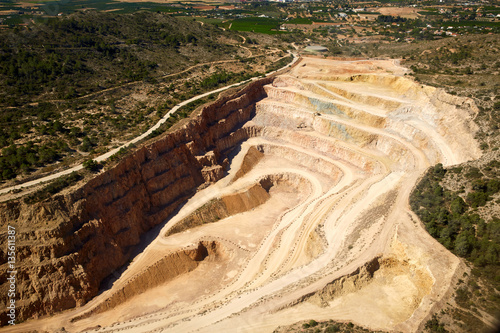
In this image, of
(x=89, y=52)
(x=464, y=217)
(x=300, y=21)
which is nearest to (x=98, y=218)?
(x=464, y=217)

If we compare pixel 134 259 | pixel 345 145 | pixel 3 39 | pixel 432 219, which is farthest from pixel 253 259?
pixel 3 39

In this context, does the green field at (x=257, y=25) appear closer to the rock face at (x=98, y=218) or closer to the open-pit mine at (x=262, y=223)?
the open-pit mine at (x=262, y=223)

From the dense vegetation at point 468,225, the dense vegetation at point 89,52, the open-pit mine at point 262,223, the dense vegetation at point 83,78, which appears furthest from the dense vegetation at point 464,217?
the dense vegetation at point 89,52

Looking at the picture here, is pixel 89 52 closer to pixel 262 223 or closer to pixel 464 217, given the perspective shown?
pixel 262 223

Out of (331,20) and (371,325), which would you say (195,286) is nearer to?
(371,325)

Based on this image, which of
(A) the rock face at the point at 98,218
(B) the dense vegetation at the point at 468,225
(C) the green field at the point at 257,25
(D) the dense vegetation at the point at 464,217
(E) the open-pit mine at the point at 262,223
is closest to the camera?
(B) the dense vegetation at the point at 468,225
